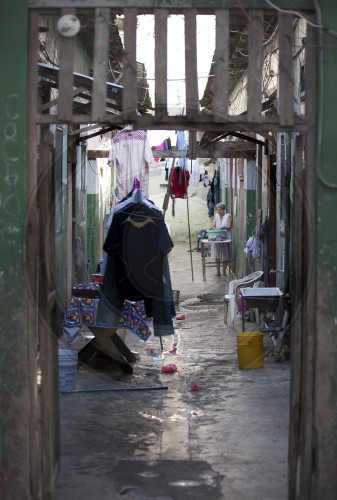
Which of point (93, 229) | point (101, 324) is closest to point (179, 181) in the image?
point (93, 229)

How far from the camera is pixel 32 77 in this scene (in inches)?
196

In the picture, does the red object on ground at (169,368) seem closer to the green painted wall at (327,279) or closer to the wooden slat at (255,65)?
the green painted wall at (327,279)

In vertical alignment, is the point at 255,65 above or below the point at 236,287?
above

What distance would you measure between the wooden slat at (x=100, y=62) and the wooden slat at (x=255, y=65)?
0.85 metres

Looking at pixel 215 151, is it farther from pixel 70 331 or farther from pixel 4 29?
pixel 4 29

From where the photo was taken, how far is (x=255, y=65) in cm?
507

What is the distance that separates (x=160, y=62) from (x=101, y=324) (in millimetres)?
4655

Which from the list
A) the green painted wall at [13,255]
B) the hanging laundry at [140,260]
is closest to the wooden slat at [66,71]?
the green painted wall at [13,255]

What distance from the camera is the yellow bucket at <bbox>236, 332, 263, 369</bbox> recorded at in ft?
31.9

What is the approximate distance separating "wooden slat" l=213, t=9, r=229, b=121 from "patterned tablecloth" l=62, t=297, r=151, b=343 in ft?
15.0

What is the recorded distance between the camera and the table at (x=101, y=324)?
9.38 meters

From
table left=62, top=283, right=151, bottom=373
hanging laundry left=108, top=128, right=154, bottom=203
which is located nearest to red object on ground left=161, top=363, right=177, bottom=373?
table left=62, top=283, right=151, bottom=373

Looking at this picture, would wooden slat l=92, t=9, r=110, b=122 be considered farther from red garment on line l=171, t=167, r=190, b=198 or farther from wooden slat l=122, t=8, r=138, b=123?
red garment on line l=171, t=167, r=190, b=198

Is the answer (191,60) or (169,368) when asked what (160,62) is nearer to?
(191,60)
